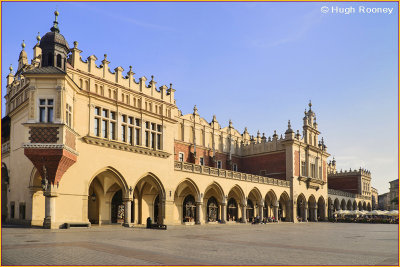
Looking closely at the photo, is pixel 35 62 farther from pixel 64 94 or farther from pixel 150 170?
pixel 150 170

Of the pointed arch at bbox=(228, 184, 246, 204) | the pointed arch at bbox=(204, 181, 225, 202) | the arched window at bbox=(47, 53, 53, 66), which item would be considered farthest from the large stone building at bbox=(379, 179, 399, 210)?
the arched window at bbox=(47, 53, 53, 66)

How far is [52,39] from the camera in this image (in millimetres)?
28750

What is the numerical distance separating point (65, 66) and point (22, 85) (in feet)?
21.8

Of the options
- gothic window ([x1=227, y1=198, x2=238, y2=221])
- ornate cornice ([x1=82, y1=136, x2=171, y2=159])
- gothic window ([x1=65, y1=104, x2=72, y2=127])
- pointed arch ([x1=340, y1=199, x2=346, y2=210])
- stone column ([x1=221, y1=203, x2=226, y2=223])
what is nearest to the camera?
gothic window ([x1=65, y1=104, x2=72, y2=127])

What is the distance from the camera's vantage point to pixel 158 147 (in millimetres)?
37531

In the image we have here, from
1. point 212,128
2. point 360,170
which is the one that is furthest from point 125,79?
point 360,170

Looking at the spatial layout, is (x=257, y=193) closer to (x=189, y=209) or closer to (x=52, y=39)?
(x=189, y=209)

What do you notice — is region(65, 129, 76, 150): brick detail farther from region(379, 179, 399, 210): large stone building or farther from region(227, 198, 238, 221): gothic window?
region(379, 179, 399, 210): large stone building

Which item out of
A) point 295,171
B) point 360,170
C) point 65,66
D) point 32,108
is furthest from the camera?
point 360,170

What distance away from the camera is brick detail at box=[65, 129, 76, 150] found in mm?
26766

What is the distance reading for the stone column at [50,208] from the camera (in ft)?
86.9

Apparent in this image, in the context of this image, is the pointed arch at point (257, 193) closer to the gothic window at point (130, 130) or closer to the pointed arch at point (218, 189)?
the pointed arch at point (218, 189)

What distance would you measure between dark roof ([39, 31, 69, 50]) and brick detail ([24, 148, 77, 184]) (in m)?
8.29

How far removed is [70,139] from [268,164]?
124 feet
